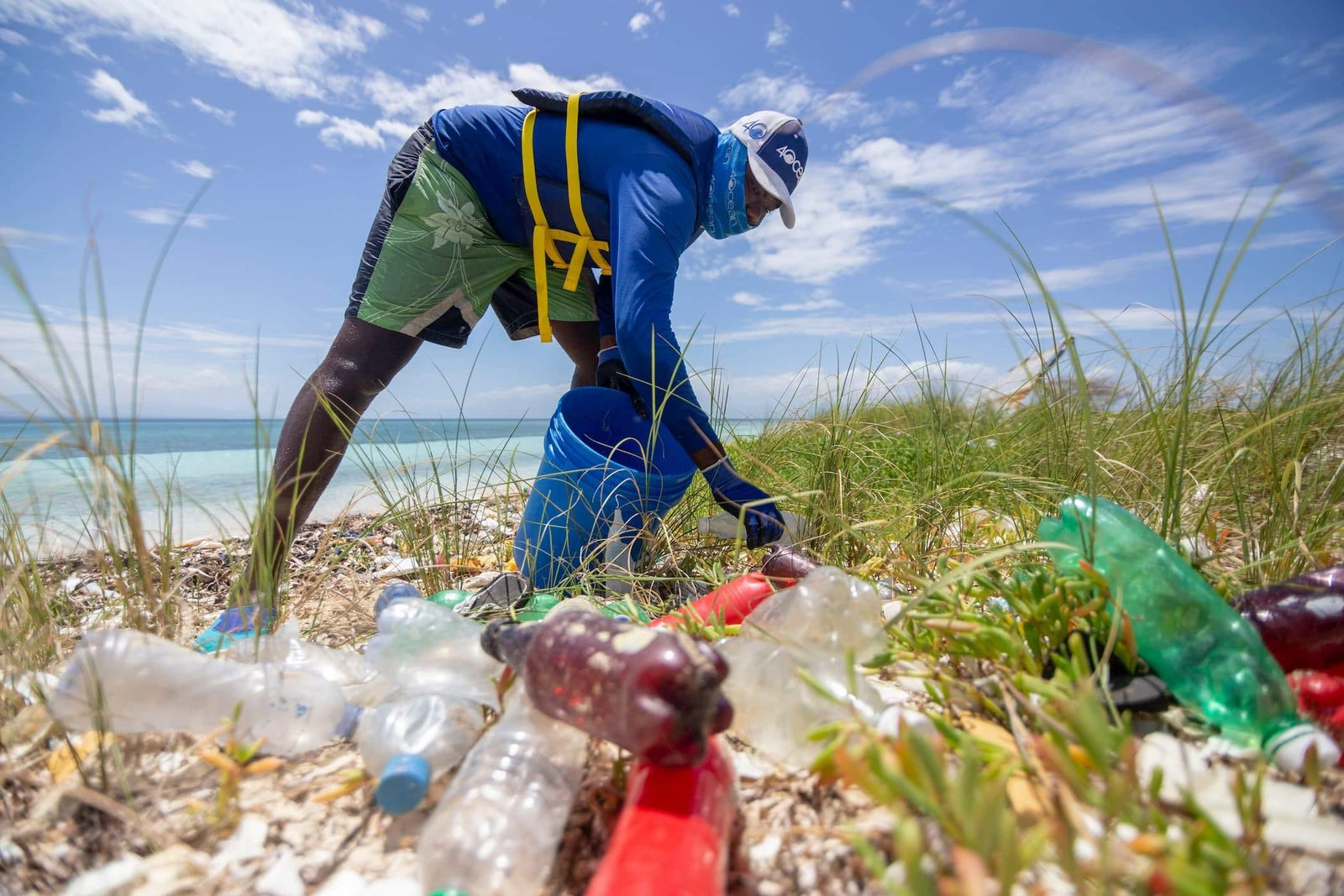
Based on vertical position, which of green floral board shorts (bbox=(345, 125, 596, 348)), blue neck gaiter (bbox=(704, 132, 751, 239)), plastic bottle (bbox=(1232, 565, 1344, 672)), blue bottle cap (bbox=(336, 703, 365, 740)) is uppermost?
blue neck gaiter (bbox=(704, 132, 751, 239))

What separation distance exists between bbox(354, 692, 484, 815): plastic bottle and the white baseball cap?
79.0 inches

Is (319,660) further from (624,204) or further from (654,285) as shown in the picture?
(624,204)

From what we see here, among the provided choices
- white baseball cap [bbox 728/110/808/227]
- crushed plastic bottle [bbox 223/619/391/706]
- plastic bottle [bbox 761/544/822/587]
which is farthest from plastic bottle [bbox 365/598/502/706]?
white baseball cap [bbox 728/110/808/227]

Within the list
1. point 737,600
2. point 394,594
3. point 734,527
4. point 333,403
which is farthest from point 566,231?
point 737,600

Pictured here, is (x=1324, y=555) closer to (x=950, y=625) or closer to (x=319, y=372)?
(x=950, y=625)

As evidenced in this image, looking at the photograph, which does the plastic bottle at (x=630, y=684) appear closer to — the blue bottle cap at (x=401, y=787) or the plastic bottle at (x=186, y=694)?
the blue bottle cap at (x=401, y=787)

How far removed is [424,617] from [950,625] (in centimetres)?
94

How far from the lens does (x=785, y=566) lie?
1.59m

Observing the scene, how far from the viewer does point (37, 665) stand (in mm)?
1197

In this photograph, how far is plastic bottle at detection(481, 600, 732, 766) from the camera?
2.32 feet

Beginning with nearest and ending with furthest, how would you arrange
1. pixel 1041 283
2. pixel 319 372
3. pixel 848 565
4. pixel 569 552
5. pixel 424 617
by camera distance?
pixel 1041 283
pixel 424 617
pixel 848 565
pixel 569 552
pixel 319 372

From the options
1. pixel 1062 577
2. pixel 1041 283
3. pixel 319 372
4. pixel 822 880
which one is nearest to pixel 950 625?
pixel 1062 577

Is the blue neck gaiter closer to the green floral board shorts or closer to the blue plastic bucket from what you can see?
the green floral board shorts

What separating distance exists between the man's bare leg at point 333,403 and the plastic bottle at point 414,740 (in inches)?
43.1
